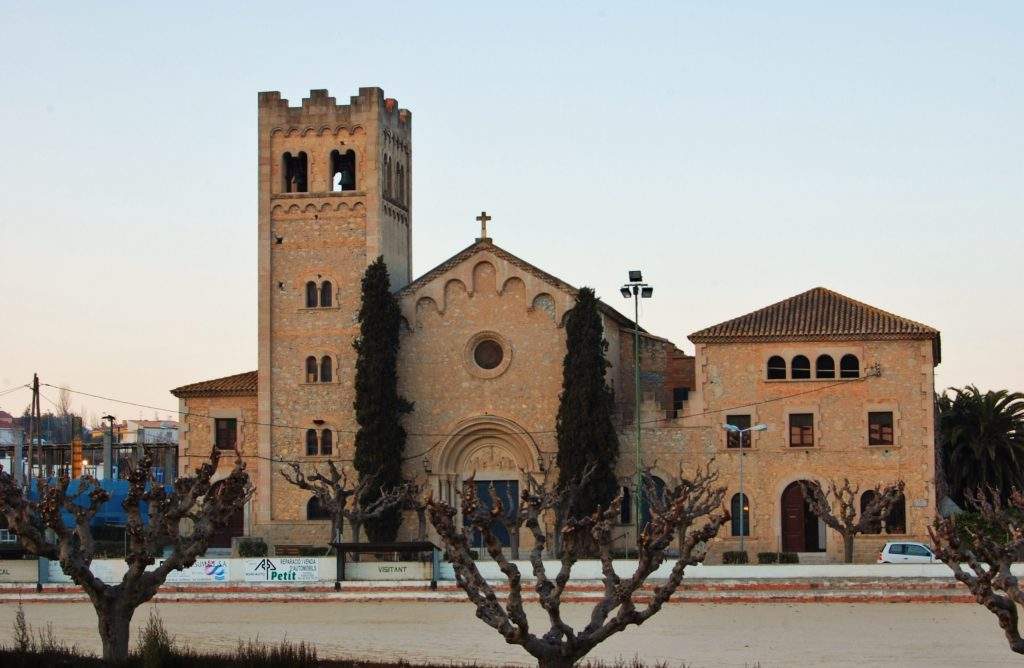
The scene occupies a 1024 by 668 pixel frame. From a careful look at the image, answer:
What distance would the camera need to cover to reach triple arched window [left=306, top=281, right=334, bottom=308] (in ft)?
222

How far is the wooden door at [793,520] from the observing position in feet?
207

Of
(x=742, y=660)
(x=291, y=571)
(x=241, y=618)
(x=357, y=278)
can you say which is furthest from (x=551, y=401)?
(x=742, y=660)

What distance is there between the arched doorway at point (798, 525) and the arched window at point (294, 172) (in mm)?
22113

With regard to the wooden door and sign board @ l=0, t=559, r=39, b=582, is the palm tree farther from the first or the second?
sign board @ l=0, t=559, r=39, b=582

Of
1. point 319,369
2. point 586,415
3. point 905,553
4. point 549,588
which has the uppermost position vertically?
point 319,369

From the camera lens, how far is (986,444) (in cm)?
7350

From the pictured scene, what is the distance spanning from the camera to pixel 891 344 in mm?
63031

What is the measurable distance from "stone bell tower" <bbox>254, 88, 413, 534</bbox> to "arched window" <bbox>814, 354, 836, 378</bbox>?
16960 mm

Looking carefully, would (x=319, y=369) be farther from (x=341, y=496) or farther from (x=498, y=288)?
(x=341, y=496)

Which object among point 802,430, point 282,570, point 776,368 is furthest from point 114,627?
point 776,368

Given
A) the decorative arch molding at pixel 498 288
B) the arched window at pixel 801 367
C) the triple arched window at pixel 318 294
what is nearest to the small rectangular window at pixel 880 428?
the arched window at pixel 801 367

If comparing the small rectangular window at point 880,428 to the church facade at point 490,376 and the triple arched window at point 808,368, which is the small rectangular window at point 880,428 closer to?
the church facade at point 490,376

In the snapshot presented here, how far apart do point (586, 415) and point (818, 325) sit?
364 inches

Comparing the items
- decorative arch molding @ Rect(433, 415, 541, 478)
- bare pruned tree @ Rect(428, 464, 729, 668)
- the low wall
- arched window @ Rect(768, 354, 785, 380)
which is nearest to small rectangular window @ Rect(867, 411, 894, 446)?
arched window @ Rect(768, 354, 785, 380)
